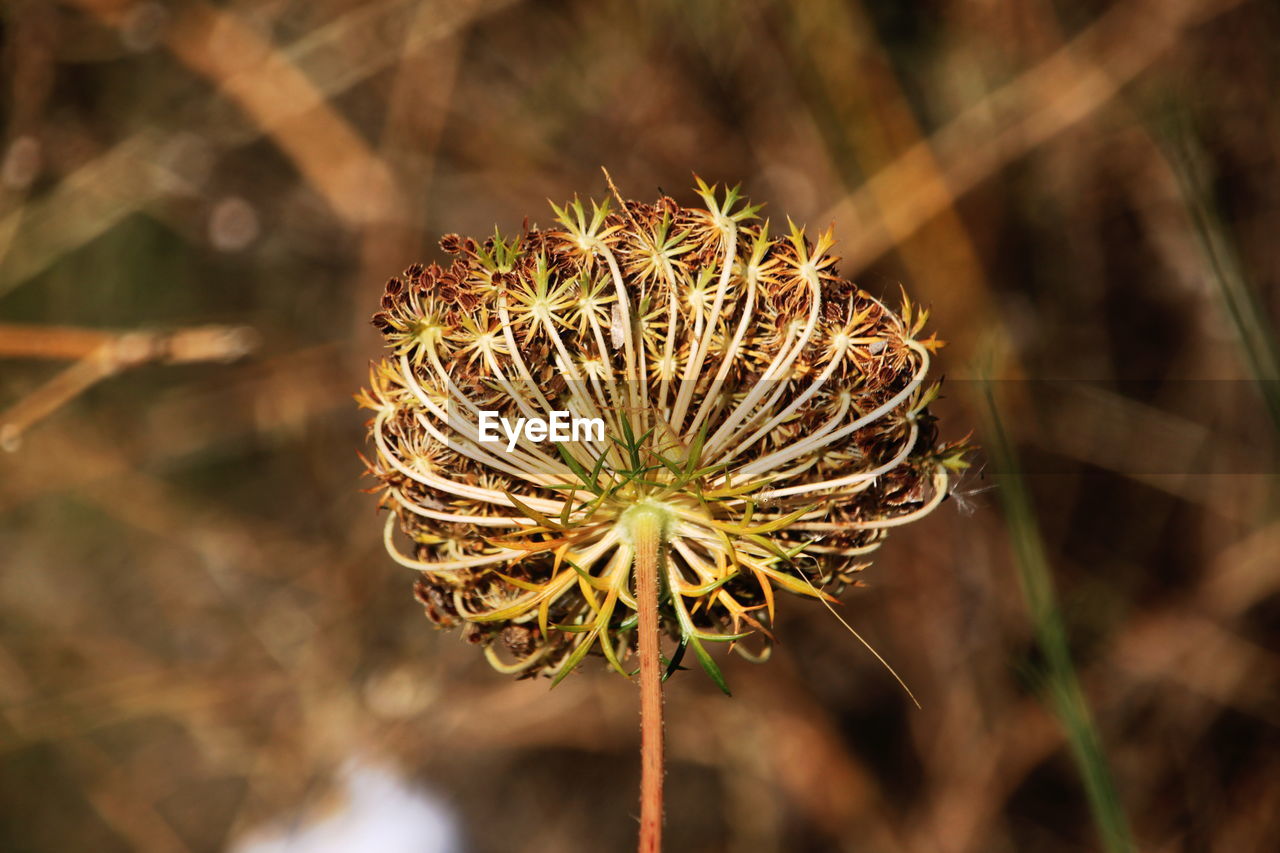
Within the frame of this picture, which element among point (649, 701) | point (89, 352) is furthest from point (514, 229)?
point (649, 701)

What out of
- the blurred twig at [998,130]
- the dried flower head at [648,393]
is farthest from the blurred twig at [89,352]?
the blurred twig at [998,130]

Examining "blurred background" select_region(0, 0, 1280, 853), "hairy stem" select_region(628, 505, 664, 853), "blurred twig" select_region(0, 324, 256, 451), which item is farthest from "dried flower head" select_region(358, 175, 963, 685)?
"blurred background" select_region(0, 0, 1280, 853)

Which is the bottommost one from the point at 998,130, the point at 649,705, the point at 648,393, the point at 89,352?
the point at 649,705

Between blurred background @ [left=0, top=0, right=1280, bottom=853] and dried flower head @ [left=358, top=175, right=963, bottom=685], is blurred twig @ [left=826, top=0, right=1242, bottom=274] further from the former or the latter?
dried flower head @ [left=358, top=175, right=963, bottom=685]

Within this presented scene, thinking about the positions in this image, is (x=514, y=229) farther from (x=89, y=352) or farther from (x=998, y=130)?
(x=998, y=130)

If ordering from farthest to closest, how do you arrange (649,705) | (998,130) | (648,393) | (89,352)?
(998,130), (89,352), (648,393), (649,705)

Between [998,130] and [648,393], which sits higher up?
[998,130]

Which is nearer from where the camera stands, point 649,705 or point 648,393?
point 649,705
